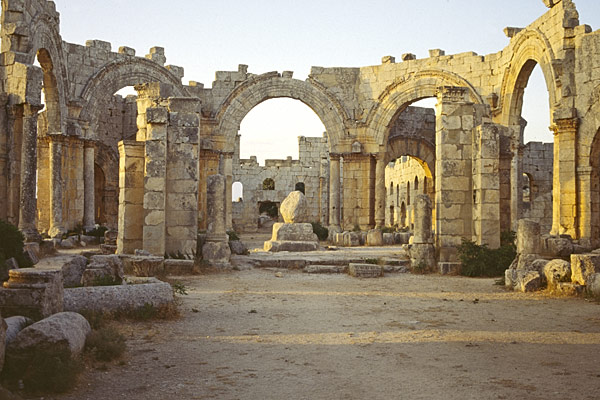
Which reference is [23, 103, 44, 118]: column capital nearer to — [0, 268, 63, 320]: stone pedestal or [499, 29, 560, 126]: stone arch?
[0, 268, 63, 320]: stone pedestal

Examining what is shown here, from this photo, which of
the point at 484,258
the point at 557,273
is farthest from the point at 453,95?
the point at 557,273

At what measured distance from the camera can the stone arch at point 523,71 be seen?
53.8 ft

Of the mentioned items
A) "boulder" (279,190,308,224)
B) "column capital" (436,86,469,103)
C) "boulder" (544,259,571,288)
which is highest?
"column capital" (436,86,469,103)

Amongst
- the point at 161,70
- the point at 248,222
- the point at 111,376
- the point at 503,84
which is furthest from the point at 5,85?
the point at 248,222

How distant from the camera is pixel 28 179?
44.5 ft

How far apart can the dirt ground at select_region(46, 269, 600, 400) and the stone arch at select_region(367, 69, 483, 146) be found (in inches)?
517

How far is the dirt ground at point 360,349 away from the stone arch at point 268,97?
1367 centimetres

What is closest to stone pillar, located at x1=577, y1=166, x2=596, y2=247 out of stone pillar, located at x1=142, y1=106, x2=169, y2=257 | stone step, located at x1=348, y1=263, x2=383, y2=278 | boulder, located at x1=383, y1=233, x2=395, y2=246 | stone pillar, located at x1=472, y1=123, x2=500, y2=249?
stone pillar, located at x1=472, y1=123, x2=500, y2=249

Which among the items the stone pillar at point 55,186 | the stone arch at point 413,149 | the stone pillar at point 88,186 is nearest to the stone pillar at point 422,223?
the stone pillar at point 55,186

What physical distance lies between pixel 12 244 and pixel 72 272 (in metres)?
2.10

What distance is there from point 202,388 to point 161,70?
1918 centimetres

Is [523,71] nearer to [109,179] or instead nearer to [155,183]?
[155,183]

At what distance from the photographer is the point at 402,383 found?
4.43 m

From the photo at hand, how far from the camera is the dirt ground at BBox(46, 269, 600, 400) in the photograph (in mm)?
4262
